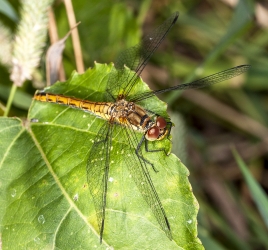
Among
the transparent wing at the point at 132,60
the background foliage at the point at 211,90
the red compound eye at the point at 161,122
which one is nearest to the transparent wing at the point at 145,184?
the red compound eye at the point at 161,122

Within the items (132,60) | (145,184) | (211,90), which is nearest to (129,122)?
(132,60)

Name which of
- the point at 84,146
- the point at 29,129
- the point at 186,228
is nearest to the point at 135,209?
the point at 186,228

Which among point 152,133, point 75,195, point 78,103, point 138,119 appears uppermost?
point 78,103

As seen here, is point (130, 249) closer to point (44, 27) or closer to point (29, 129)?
point (29, 129)

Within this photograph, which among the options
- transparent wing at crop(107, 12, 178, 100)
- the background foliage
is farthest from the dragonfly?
the background foliage

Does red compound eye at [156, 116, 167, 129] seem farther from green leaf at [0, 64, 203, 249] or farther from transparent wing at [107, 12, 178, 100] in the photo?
transparent wing at [107, 12, 178, 100]

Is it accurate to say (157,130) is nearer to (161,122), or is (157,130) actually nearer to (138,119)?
(161,122)
